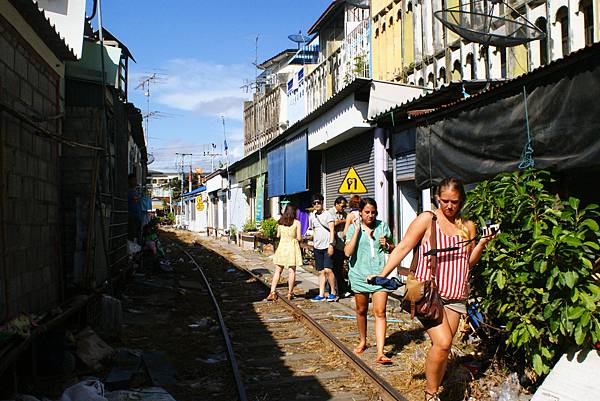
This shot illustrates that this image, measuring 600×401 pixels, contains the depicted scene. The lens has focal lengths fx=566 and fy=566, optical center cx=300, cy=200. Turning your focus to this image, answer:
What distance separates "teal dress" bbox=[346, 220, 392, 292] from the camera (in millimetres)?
6910

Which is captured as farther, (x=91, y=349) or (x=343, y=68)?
(x=343, y=68)

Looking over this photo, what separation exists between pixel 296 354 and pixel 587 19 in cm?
677

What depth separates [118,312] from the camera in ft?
27.5

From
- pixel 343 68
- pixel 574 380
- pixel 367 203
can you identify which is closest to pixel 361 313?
pixel 367 203

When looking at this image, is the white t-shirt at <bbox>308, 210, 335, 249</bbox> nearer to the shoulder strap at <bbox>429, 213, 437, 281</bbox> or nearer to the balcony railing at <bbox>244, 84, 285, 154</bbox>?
the shoulder strap at <bbox>429, 213, 437, 281</bbox>

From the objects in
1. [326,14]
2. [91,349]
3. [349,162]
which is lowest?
[91,349]

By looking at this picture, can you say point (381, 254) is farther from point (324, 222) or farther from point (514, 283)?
point (324, 222)

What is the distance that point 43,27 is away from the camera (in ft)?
21.8

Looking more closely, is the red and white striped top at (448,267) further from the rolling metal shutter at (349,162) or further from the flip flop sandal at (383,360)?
the rolling metal shutter at (349,162)

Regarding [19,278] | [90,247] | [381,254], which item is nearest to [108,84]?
[90,247]

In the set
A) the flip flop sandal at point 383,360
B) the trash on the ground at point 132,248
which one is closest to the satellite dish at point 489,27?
the flip flop sandal at point 383,360

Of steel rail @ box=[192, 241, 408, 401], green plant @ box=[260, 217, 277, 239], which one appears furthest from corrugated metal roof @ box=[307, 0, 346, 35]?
steel rail @ box=[192, 241, 408, 401]

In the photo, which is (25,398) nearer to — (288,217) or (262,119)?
(288,217)

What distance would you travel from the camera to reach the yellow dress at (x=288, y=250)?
11.2 m
